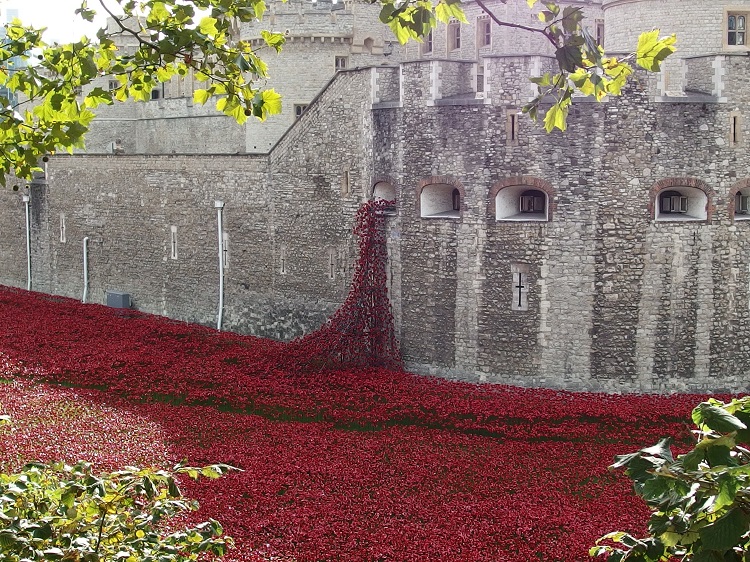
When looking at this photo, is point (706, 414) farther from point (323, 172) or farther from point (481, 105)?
point (323, 172)

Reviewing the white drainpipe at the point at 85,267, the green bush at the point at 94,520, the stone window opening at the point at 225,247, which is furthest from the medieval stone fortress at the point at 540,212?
the green bush at the point at 94,520

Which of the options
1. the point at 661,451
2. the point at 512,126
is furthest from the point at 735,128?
the point at 661,451

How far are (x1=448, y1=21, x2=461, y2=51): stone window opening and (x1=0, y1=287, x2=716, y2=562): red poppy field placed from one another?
10452 mm

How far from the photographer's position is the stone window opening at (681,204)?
15.7m

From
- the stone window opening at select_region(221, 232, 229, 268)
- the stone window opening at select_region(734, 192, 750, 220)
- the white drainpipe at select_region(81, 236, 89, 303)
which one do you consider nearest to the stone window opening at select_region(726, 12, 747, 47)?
the stone window opening at select_region(734, 192, 750, 220)

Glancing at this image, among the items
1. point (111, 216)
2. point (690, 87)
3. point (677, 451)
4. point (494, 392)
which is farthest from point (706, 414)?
point (111, 216)

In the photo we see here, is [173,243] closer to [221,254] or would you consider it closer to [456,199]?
[221,254]

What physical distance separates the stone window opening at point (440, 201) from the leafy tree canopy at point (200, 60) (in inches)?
367

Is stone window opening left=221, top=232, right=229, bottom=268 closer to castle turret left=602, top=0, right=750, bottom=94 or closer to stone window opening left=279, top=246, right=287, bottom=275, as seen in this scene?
stone window opening left=279, top=246, right=287, bottom=275

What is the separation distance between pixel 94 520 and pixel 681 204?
12.9m

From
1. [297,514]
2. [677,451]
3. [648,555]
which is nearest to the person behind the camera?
[648,555]

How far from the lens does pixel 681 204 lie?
1600 cm

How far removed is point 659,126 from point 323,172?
22.2ft

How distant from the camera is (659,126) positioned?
605 inches
